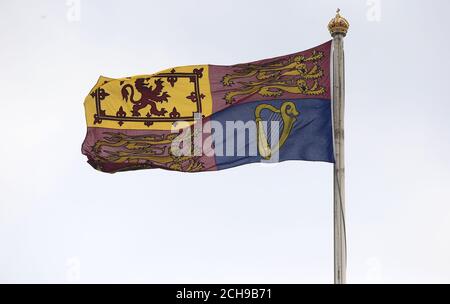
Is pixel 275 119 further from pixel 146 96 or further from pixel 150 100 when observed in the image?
pixel 146 96

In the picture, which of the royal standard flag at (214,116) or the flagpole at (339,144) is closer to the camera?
the flagpole at (339,144)

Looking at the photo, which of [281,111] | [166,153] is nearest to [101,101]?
[166,153]

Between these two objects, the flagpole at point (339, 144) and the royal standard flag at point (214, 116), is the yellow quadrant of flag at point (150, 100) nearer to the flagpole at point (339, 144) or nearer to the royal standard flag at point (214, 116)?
the royal standard flag at point (214, 116)

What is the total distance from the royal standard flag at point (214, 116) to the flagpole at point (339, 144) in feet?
1.42

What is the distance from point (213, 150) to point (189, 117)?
1289 mm

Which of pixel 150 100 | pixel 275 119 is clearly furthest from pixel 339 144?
pixel 150 100

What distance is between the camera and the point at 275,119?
65.4 feet

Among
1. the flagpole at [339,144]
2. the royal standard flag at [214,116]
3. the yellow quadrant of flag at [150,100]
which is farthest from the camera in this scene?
the yellow quadrant of flag at [150,100]

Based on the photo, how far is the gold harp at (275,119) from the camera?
19.6 m

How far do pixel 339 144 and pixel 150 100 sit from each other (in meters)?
5.43

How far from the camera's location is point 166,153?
20.7 m

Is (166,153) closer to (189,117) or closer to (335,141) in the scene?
(189,117)

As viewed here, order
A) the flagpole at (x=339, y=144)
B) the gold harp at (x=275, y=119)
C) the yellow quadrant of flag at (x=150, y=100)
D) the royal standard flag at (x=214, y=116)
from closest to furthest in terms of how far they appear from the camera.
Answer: the flagpole at (x=339, y=144)
the gold harp at (x=275, y=119)
the royal standard flag at (x=214, y=116)
the yellow quadrant of flag at (x=150, y=100)

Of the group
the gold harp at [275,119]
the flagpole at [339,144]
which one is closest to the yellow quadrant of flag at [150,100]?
the gold harp at [275,119]
